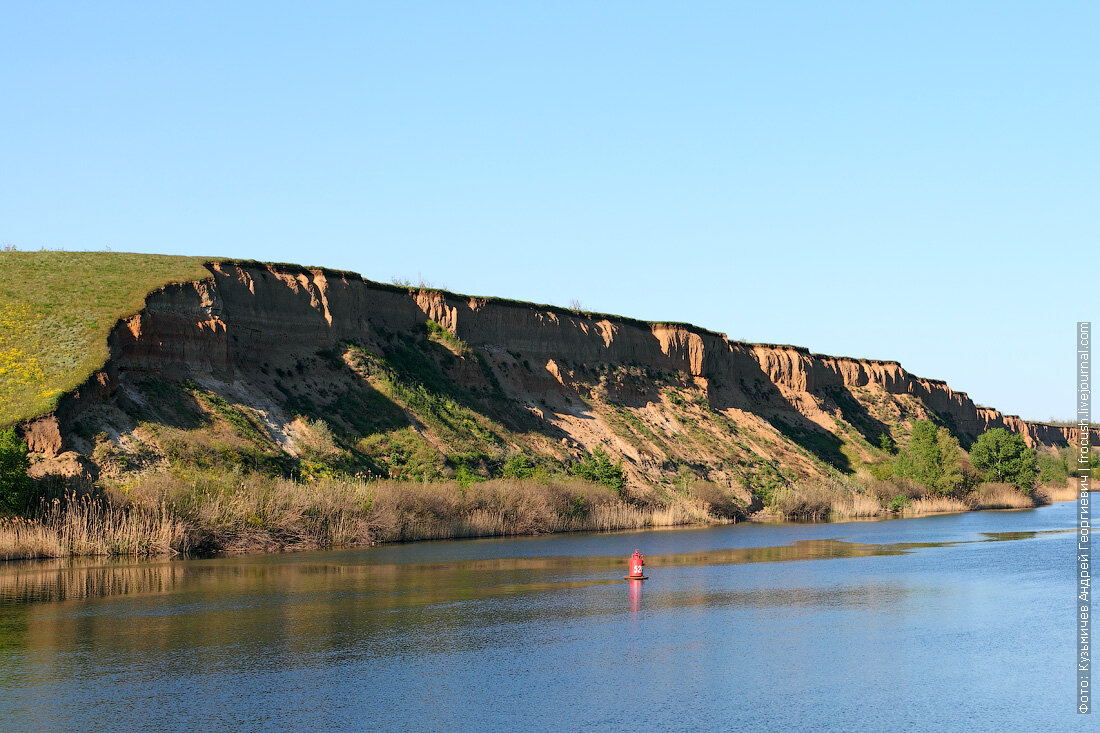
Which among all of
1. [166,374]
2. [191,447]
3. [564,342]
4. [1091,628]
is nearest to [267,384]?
[166,374]

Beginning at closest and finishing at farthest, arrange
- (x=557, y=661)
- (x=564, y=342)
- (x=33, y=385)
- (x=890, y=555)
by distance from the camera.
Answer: (x=557, y=661) < (x=890, y=555) < (x=33, y=385) < (x=564, y=342)

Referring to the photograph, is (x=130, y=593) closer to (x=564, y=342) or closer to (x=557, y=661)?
(x=557, y=661)

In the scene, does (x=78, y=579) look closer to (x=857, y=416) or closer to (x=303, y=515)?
(x=303, y=515)

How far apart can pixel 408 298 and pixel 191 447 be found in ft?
86.2

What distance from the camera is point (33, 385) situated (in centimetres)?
4100

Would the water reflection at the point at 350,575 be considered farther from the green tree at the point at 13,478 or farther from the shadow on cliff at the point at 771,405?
the shadow on cliff at the point at 771,405

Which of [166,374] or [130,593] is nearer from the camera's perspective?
[130,593]

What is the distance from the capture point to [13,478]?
107ft

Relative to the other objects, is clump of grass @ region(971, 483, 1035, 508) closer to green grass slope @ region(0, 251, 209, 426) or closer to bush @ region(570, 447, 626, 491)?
bush @ region(570, 447, 626, 491)

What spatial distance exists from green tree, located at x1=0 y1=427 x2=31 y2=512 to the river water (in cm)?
262

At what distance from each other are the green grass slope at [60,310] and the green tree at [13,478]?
5178 millimetres

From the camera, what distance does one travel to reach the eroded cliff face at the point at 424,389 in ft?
151

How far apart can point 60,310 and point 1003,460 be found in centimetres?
6960

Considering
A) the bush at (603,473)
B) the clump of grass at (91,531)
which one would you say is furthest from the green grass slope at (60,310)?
the bush at (603,473)
